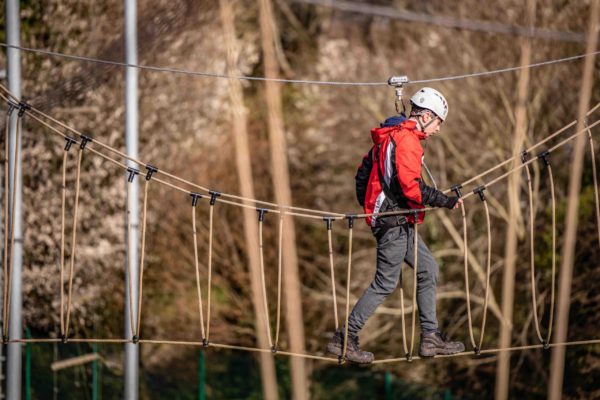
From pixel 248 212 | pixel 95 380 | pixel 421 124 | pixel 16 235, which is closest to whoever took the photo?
pixel 248 212

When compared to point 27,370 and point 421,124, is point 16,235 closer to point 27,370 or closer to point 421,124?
point 27,370

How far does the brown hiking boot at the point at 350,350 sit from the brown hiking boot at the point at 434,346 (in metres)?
0.33

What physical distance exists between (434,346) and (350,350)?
533 millimetres

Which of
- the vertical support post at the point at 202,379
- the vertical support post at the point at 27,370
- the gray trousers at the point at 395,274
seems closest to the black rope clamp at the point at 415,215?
the gray trousers at the point at 395,274

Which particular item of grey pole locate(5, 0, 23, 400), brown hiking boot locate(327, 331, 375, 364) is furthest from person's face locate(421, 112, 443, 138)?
grey pole locate(5, 0, 23, 400)

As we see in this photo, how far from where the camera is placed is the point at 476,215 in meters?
15.8

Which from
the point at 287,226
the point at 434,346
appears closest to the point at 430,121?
the point at 434,346

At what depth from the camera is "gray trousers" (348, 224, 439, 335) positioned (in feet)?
22.8

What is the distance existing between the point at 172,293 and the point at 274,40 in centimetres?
537

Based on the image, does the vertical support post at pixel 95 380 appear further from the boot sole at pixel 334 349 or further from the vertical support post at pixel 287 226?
the boot sole at pixel 334 349

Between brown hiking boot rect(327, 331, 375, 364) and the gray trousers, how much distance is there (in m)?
0.08

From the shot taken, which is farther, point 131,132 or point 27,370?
point 27,370

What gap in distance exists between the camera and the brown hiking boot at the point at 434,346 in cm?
705

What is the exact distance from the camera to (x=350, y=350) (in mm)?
7098
